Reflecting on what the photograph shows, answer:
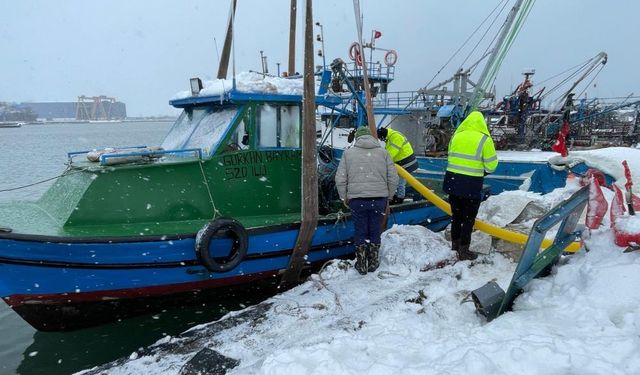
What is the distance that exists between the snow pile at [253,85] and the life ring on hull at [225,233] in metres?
1.67

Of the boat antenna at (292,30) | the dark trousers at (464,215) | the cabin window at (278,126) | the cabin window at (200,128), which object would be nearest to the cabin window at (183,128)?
the cabin window at (200,128)

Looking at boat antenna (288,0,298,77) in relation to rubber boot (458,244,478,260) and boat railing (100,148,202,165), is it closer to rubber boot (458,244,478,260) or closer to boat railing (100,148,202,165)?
boat railing (100,148,202,165)

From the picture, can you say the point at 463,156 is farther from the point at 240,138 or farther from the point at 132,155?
the point at 132,155

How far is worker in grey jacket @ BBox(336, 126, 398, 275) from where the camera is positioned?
14.9 ft

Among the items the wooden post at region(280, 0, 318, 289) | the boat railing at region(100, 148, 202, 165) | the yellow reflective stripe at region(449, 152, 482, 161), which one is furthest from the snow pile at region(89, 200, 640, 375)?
the boat railing at region(100, 148, 202, 165)

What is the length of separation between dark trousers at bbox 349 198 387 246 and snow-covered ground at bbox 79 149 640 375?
1.22 ft

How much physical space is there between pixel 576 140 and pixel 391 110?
767cm

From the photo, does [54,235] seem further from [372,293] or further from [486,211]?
[486,211]

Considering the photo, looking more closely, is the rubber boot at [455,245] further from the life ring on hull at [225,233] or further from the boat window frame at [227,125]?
the boat window frame at [227,125]

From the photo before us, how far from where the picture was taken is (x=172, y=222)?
471 centimetres

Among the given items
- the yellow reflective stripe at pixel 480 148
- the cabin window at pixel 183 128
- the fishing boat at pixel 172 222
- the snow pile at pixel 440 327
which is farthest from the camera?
the cabin window at pixel 183 128

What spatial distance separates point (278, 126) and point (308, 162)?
0.80m

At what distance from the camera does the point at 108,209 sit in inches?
174

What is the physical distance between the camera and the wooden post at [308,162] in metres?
4.86
